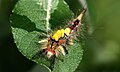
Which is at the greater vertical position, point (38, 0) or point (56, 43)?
point (38, 0)

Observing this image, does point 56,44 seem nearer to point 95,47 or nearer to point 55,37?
point 55,37

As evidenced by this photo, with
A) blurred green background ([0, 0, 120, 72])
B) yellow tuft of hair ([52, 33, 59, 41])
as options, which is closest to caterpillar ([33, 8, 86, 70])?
yellow tuft of hair ([52, 33, 59, 41])

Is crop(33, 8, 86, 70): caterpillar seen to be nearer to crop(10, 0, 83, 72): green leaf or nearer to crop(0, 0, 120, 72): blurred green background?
crop(10, 0, 83, 72): green leaf

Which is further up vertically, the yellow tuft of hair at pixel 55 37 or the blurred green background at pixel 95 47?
the yellow tuft of hair at pixel 55 37

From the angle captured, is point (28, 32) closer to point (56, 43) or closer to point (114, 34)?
point (56, 43)

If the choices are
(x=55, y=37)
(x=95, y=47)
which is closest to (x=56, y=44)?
(x=55, y=37)

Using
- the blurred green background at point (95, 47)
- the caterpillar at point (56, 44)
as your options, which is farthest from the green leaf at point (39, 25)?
the blurred green background at point (95, 47)

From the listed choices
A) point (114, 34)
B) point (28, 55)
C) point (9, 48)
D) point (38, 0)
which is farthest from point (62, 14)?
point (114, 34)

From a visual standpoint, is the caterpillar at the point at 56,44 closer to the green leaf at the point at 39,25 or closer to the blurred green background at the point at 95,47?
the green leaf at the point at 39,25
